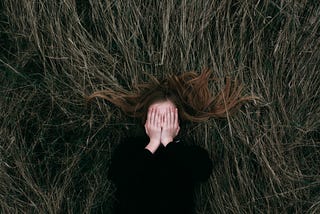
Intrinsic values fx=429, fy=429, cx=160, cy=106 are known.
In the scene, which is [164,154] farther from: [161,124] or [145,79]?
[145,79]

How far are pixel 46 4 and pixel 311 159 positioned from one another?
1.31 meters

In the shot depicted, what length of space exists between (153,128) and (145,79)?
0.98 ft

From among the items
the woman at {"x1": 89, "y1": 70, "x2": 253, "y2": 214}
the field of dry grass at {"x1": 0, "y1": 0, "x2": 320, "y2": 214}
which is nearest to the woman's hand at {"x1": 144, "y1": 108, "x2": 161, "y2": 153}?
the woman at {"x1": 89, "y1": 70, "x2": 253, "y2": 214}

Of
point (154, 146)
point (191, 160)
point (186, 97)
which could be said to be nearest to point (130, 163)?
point (154, 146)

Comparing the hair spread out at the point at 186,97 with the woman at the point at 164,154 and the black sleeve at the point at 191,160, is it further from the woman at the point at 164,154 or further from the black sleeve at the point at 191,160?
the black sleeve at the point at 191,160

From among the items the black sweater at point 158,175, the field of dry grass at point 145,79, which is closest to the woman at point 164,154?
the black sweater at point 158,175

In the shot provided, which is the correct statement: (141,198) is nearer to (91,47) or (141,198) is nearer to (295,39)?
(91,47)

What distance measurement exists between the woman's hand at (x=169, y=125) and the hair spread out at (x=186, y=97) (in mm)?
51

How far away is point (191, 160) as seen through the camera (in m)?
1.62

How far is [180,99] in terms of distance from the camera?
5.44ft

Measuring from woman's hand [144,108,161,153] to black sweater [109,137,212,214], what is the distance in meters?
0.02

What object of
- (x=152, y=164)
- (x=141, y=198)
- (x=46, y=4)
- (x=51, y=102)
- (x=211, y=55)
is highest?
(x=46, y=4)

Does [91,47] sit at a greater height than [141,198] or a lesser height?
greater

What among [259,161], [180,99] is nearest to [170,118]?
[180,99]
